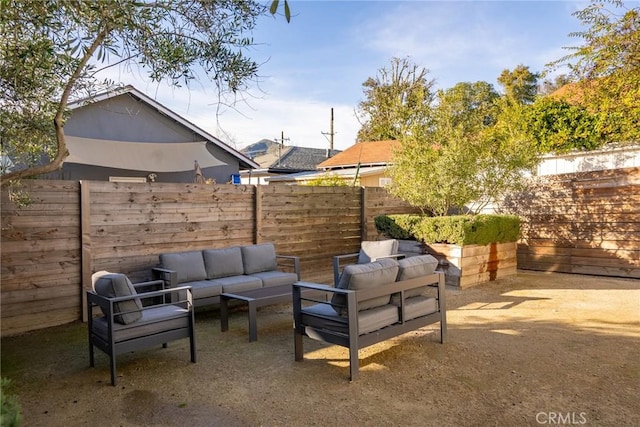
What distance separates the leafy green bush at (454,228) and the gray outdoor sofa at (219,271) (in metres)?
2.66

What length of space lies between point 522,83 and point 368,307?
2518cm

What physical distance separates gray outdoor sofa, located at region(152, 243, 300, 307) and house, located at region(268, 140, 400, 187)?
912 cm

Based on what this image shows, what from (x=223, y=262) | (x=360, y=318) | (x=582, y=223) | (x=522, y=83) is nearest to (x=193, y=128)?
(x=223, y=262)

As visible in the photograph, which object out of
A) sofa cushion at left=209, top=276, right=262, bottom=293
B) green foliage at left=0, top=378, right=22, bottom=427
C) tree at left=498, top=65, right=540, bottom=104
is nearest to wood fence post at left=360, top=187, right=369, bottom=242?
sofa cushion at left=209, top=276, right=262, bottom=293

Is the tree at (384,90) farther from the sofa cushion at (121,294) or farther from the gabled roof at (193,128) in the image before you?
the sofa cushion at (121,294)

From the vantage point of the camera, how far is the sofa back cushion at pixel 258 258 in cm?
638

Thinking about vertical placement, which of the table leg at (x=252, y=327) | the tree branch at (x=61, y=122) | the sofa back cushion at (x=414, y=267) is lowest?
the table leg at (x=252, y=327)

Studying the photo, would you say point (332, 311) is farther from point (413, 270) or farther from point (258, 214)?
point (258, 214)

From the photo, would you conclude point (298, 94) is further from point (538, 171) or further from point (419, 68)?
point (419, 68)

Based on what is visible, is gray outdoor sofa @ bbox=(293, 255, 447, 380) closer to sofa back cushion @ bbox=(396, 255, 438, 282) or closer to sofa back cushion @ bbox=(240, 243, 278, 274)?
sofa back cushion @ bbox=(396, 255, 438, 282)

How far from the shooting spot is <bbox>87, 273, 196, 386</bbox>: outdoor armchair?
3705mm

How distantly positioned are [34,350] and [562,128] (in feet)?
35.1

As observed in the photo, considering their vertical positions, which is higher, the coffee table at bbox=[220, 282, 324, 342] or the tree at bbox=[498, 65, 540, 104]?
the tree at bbox=[498, 65, 540, 104]

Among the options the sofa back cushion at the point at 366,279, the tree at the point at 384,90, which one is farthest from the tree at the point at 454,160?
the tree at the point at 384,90
